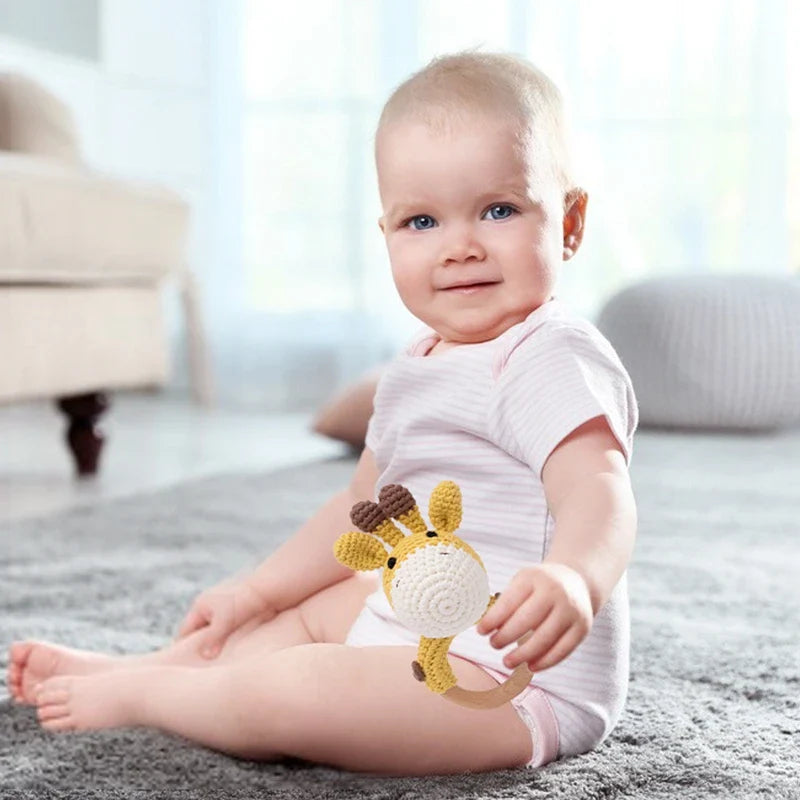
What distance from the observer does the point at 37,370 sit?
1.89 m

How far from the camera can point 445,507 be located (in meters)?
0.61

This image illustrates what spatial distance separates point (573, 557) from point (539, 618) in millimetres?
55

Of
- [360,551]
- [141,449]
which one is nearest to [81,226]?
[141,449]

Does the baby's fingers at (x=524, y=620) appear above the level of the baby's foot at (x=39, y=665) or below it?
above

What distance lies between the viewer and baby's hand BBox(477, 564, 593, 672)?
1.78 ft

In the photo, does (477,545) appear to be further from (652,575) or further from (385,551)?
(652,575)

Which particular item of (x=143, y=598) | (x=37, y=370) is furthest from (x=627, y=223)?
(x=143, y=598)

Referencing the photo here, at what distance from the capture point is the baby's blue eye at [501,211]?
2.43ft

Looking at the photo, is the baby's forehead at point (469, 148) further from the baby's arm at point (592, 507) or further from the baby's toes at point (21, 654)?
the baby's toes at point (21, 654)

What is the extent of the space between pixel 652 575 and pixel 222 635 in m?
0.55

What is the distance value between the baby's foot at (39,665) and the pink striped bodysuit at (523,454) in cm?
23

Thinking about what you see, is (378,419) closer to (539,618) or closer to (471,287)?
(471,287)

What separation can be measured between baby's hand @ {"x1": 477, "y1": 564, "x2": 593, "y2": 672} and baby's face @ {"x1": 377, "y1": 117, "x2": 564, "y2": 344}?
0.78 feet

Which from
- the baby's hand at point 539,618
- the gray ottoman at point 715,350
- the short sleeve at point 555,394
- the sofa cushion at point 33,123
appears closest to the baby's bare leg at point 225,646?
the short sleeve at point 555,394
